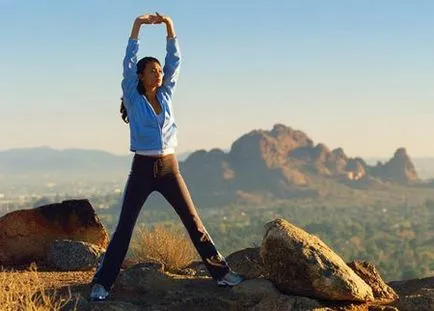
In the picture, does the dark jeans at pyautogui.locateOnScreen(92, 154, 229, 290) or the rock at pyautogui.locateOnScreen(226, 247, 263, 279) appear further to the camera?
the rock at pyautogui.locateOnScreen(226, 247, 263, 279)

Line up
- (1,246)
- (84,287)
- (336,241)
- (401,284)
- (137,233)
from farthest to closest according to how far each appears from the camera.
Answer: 1. (336,241)
2. (137,233)
3. (1,246)
4. (401,284)
5. (84,287)

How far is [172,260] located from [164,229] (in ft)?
3.56

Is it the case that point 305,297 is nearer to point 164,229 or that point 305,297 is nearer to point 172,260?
point 172,260

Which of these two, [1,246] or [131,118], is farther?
[1,246]

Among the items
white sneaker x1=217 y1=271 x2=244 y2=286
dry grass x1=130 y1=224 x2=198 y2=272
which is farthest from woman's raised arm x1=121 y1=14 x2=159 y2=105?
dry grass x1=130 y1=224 x2=198 y2=272

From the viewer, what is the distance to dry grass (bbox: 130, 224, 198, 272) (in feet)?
34.6

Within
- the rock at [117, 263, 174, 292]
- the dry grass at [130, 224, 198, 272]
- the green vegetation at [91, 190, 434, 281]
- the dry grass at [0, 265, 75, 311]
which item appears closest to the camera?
the dry grass at [0, 265, 75, 311]

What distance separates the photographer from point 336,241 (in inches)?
4956

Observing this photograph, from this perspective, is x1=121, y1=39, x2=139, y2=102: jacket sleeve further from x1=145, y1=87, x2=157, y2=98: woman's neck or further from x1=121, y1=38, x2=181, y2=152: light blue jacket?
x1=145, y1=87, x2=157, y2=98: woman's neck

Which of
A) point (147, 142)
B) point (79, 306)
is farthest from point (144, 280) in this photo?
point (147, 142)

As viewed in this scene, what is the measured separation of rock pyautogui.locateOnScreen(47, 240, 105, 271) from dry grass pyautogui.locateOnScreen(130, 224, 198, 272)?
3.31ft

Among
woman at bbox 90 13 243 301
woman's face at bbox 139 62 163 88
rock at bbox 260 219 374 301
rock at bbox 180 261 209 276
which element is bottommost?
rock at bbox 180 261 209 276

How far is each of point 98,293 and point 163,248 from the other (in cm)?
439

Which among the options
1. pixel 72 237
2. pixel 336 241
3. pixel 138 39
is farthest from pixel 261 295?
pixel 336 241
